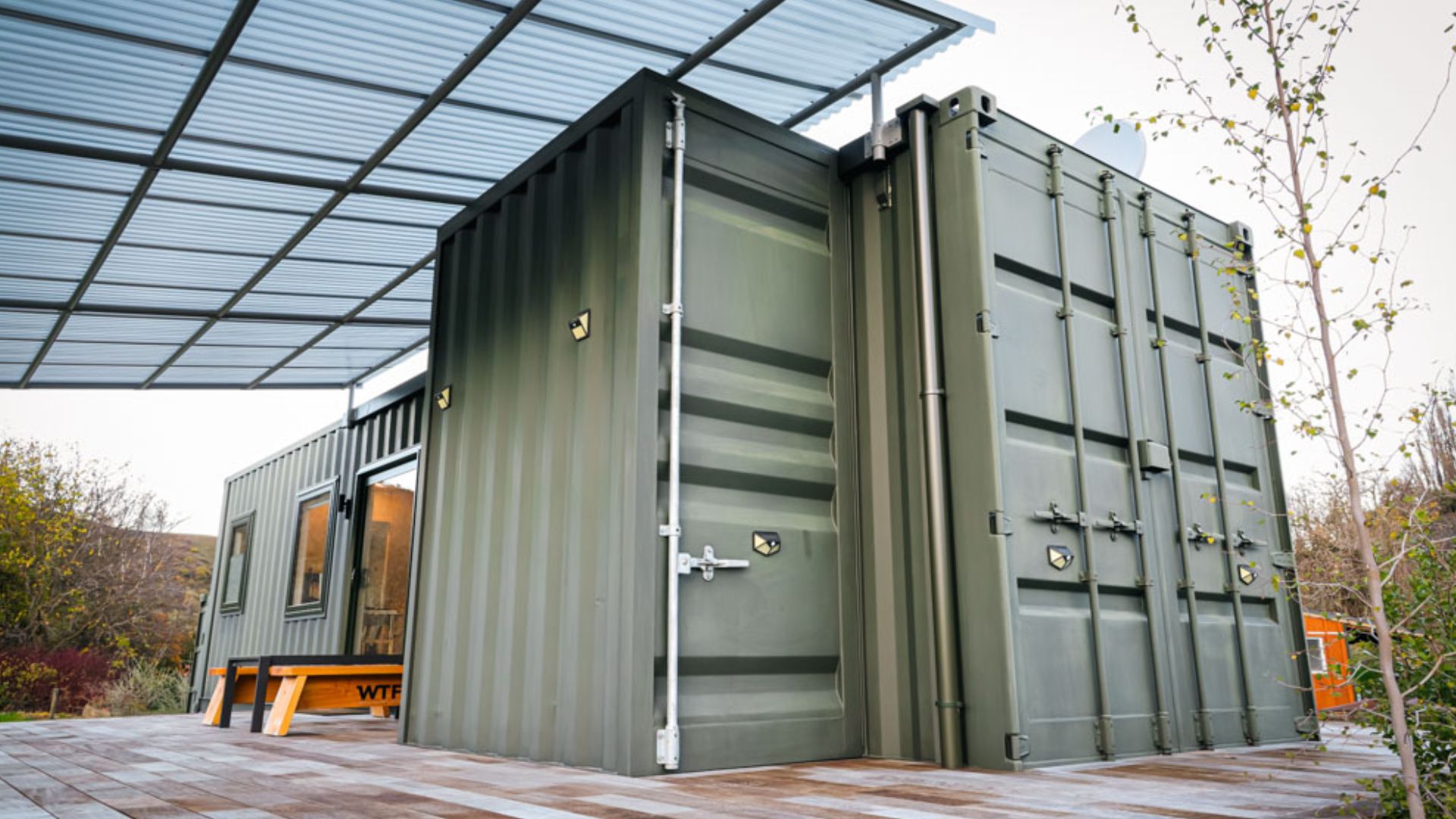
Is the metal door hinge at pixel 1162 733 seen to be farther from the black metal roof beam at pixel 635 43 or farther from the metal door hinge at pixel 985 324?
the black metal roof beam at pixel 635 43

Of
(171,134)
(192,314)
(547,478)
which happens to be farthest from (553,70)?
(192,314)

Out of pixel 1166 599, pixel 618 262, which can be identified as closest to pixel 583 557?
pixel 618 262

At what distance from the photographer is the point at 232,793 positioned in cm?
333

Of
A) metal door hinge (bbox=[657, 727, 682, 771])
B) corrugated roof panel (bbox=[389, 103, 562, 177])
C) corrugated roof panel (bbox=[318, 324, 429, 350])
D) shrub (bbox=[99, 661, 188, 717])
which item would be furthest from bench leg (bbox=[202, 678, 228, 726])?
shrub (bbox=[99, 661, 188, 717])

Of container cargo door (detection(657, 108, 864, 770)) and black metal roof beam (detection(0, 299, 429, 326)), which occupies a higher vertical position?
black metal roof beam (detection(0, 299, 429, 326))

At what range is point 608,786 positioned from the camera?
144 inches

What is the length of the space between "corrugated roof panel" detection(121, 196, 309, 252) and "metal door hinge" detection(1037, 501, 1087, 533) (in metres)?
5.99

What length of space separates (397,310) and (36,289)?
10.0 ft

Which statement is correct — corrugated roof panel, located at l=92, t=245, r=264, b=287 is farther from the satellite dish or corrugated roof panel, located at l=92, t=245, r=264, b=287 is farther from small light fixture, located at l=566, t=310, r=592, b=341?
the satellite dish

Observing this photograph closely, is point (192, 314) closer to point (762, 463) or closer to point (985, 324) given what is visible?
point (762, 463)

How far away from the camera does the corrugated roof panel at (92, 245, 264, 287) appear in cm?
794

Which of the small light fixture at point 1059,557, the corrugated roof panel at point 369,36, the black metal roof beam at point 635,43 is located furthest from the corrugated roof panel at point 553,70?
the small light fixture at point 1059,557

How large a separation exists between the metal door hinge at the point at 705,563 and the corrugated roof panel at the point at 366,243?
470 centimetres

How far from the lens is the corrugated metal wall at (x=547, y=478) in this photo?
14.1 ft
